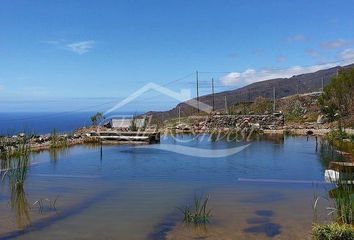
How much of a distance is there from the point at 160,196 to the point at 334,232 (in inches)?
180

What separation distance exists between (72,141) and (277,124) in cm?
1374

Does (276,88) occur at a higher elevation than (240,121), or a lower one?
higher

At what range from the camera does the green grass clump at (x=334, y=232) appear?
5152 millimetres

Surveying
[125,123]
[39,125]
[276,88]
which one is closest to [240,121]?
[125,123]

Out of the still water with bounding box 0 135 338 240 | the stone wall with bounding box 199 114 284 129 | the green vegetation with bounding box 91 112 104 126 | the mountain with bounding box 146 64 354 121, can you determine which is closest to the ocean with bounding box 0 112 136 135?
the green vegetation with bounding box 91 112 104 126

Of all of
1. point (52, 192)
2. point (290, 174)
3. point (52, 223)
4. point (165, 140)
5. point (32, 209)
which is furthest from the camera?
point (165, 140)

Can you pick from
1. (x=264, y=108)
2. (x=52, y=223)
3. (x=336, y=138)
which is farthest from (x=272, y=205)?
(x=264, y=108)

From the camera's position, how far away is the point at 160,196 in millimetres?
9156

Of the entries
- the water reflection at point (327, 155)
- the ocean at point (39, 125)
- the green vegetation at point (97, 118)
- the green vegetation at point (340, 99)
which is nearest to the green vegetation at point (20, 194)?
the ocean at point (39, 125)

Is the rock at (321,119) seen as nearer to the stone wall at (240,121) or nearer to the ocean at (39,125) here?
the stone wall at (240,121)

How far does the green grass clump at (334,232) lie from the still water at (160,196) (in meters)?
1.06

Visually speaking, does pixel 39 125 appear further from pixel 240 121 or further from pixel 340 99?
pixel 340 99

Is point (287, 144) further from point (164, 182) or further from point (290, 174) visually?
point (164, 182)

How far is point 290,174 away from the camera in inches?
459
